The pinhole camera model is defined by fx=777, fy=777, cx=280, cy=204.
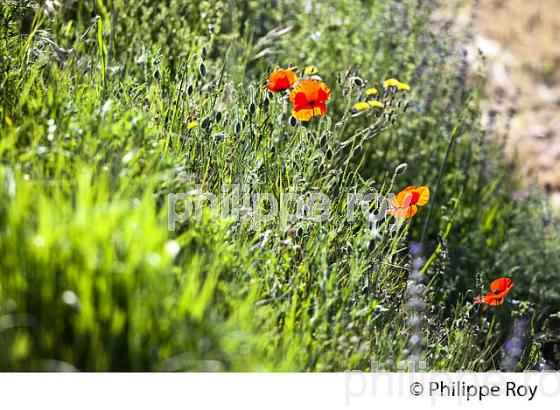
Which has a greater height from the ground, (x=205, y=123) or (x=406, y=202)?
(x=205, y=123)

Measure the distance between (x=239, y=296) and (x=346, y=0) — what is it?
105 inches

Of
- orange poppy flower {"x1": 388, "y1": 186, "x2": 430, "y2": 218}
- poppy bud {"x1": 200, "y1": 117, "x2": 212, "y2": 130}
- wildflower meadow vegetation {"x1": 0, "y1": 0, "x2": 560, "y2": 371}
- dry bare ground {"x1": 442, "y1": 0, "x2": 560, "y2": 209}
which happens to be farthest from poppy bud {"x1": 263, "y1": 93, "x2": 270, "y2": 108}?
dry bare ground {"x1": 442, "y1": 0, "x2": 560, "y2": 209}

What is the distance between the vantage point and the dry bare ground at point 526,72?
5.00 m

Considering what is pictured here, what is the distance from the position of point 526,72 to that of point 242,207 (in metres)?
4.23

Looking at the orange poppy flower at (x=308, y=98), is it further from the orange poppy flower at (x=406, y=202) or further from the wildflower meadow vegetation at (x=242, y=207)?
the orange poppy flower at (x=406, y=202)

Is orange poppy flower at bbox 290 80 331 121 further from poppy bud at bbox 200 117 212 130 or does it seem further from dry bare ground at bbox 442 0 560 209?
dry bare ground at bbox 442 0 560 209

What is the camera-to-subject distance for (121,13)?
3.29 metres

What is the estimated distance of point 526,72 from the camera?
5.83 m

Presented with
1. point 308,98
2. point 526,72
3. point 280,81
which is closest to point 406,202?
point 308,98

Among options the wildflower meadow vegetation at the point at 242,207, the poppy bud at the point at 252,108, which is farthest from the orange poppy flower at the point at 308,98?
the poppy bud at the point at 252,108

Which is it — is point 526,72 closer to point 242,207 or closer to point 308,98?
point 308,98

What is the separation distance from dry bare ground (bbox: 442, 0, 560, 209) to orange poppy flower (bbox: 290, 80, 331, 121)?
6.96 ft

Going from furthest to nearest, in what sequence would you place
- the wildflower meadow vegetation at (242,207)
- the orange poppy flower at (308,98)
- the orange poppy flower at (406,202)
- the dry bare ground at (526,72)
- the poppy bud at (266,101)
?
the dry bare ground at (526,72)
the poppy bud at (266,101)
the orange poppy flower at (308,98)
the orange poppy flower at (406,202)
the wildflower meadow vegetation at (242,207)

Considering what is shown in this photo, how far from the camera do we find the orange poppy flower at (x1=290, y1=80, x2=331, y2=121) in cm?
255
